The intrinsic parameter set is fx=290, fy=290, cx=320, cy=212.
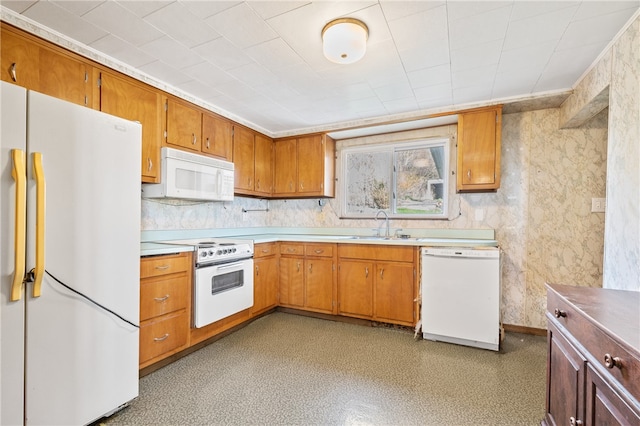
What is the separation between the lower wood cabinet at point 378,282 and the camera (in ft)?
9.95

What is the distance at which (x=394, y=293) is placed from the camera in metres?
3.10

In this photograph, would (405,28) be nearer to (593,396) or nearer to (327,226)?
(593,396)

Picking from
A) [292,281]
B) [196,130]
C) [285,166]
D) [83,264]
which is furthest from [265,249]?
[83,264]

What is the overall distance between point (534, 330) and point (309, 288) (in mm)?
2430

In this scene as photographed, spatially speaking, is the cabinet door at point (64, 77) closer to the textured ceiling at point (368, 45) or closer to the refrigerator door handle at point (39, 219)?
the textured ceiling at point (368, 45)

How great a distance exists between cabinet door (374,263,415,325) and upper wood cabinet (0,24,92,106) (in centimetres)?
300

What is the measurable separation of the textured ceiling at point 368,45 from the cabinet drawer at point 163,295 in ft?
5.69

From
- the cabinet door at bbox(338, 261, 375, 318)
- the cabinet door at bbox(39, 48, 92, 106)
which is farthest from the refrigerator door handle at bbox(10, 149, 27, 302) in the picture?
the cabinet door at bbox(338, 261, 375, 318)

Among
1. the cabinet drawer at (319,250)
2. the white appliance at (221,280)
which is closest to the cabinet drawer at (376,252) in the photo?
the cabinet drawer at (319,250)

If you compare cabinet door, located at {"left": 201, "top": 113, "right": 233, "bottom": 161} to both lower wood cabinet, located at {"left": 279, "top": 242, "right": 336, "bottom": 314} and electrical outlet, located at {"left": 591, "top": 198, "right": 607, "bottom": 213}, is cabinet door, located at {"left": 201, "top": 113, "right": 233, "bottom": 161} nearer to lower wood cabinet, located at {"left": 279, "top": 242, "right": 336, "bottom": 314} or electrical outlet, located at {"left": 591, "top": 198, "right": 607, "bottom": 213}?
lower wood cabinet, located at {"left": 279, "top": 242, "right": 336, "bottom": 314}

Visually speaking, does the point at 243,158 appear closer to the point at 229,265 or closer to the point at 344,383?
the point at 229,265

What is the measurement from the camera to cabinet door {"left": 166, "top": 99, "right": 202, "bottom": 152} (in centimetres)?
272

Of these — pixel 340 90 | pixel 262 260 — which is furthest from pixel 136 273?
pixel 340 90

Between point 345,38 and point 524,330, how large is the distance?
3.30m
